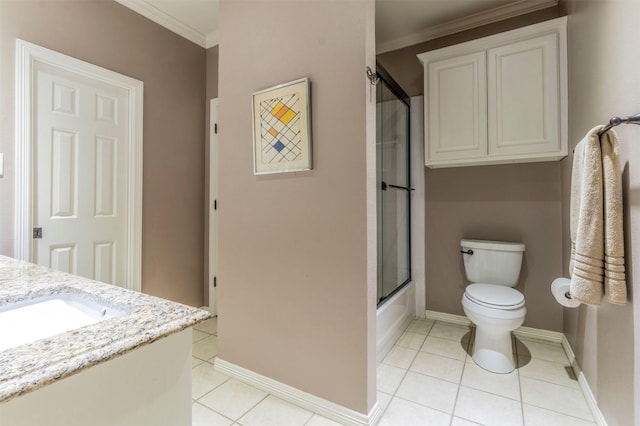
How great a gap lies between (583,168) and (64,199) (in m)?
2.97

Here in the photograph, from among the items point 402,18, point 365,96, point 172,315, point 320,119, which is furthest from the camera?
point 402,18

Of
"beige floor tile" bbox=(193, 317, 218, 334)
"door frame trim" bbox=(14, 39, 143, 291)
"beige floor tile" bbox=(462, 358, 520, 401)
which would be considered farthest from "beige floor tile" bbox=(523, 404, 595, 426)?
"door frame trim" bbox=(14, 39, 143, 291)

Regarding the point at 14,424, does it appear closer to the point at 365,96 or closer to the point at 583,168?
the point at 365,96

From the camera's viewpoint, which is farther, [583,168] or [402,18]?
[402,18]

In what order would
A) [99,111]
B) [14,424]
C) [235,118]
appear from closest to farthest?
[14,424]
[235,118]
[99,111]

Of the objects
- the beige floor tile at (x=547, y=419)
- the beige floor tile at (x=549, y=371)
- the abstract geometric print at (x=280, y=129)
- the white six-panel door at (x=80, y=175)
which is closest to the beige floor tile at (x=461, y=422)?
the beige floor tile at (x=547, y=419)

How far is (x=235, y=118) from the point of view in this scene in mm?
1886

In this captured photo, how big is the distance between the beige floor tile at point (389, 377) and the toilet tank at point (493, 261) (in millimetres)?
983

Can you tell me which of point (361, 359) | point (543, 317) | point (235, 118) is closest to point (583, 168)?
point (361, 359)

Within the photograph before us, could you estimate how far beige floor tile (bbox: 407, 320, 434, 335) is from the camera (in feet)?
8.17

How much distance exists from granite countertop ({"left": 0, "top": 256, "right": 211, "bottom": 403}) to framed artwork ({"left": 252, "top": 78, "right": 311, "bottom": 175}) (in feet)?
3.27

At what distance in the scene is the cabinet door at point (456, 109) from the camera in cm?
225

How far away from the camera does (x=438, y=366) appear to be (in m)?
1.96

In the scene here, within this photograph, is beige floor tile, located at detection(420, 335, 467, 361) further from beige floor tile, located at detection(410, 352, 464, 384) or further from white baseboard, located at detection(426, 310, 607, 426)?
white baseboard, located at detection(426, 310, 607, 426)
